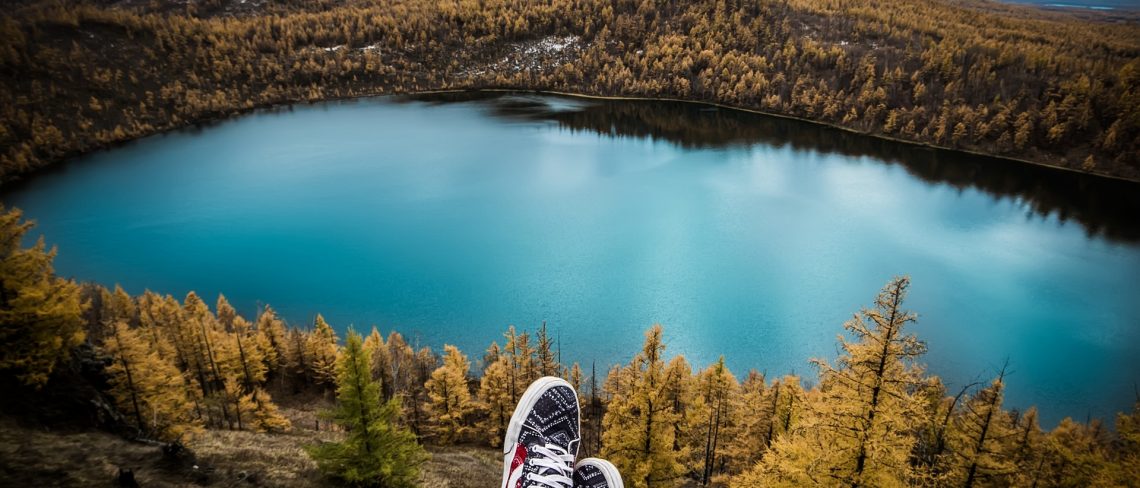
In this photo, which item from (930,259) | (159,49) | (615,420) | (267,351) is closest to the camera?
(615,420)

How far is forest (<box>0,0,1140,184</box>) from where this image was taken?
315 feet

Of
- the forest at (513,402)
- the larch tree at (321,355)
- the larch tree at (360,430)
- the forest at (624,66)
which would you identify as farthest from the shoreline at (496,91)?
the larch tree at (360,430)

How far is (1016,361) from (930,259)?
17996mm

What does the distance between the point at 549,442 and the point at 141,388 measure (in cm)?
1841

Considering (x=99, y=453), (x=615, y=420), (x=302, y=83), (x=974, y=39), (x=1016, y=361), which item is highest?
(x=974, y=39)

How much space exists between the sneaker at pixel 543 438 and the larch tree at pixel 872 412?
14.3ft

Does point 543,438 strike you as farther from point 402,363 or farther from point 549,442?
point 402,363

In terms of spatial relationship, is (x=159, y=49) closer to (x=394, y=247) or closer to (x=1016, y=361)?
(x=394, y=247)

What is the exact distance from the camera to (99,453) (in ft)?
36.2

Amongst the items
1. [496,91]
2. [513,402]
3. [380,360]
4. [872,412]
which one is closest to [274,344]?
[380,360]

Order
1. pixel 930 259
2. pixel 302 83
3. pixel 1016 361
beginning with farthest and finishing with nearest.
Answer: pixel 302 83 → pixel 930 259 → pixel 1016 361

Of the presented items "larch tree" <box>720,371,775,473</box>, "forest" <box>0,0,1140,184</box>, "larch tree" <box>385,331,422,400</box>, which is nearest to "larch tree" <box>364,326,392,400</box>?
"larch tree" <box>385,331,422,400</box>

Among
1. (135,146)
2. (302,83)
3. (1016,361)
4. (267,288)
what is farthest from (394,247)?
(302,83)

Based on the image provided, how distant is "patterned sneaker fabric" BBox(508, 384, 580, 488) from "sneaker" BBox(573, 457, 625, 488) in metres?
0.22
